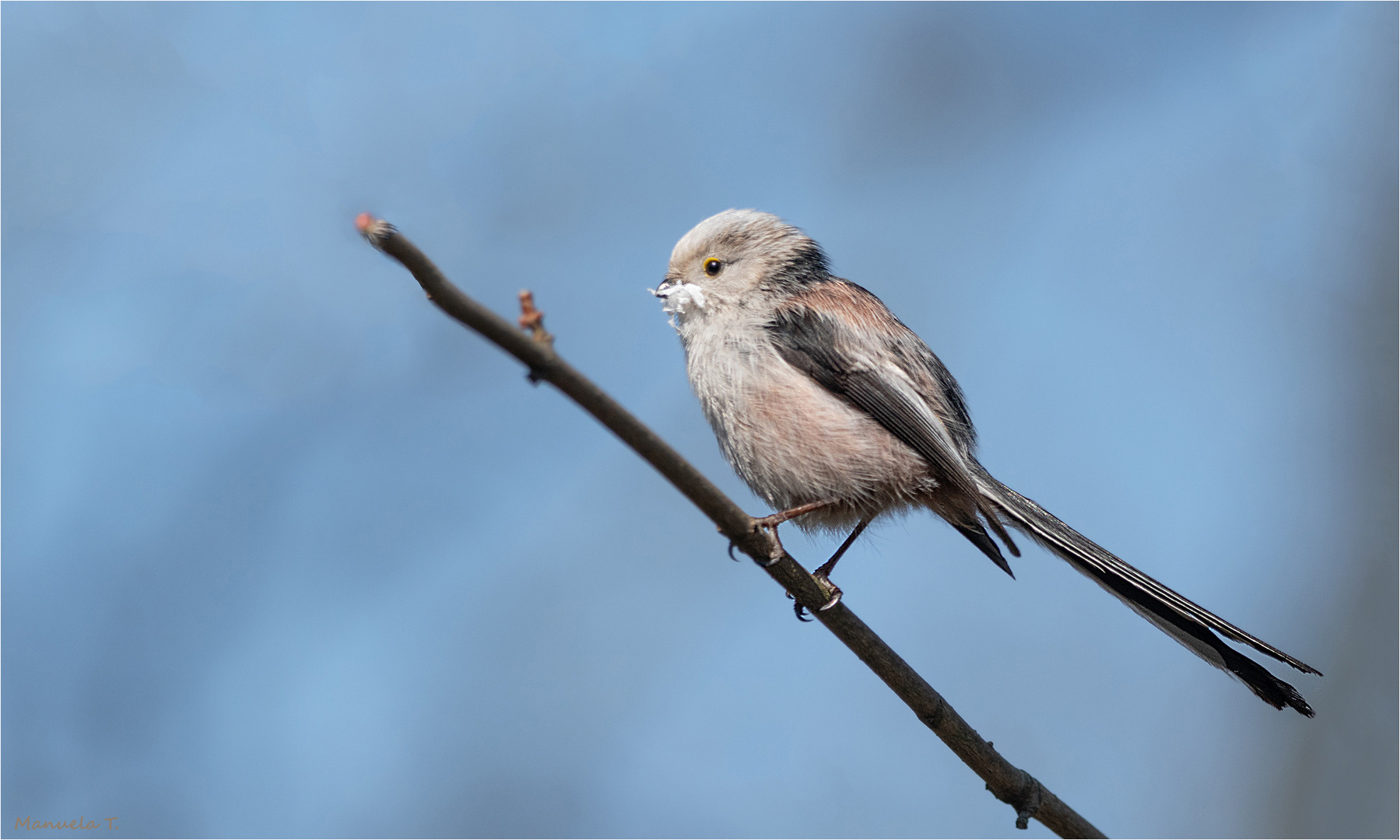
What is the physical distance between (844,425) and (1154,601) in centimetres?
125

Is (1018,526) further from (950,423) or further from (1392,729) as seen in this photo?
(1392,729)

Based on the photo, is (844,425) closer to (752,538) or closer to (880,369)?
(880,369)

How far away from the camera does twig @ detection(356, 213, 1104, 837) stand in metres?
1.88

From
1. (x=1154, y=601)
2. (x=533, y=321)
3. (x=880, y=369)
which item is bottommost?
(x=533, y=321)

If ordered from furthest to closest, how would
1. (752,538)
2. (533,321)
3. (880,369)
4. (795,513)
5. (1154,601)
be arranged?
(880,369) < (795,513) < (1154,601) < (752,538) < (533,321)

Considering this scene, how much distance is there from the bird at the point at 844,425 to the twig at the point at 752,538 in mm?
528

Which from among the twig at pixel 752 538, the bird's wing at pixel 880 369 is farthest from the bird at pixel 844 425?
the twig at pixel 752 538

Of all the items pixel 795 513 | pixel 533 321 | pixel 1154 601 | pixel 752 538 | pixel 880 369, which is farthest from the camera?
pixel 880 369

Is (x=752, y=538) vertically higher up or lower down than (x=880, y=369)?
lower down

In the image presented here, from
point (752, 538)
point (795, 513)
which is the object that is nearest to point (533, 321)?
point (752, 538)

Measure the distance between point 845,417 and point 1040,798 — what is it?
148 cm

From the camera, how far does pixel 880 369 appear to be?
395 centimetres

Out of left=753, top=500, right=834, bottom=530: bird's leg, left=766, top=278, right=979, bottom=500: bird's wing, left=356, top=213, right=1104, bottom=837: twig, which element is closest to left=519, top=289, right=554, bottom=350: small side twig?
left=356, top=213, right=1104, bottom=837: twig

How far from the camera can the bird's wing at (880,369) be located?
12.5 feet
